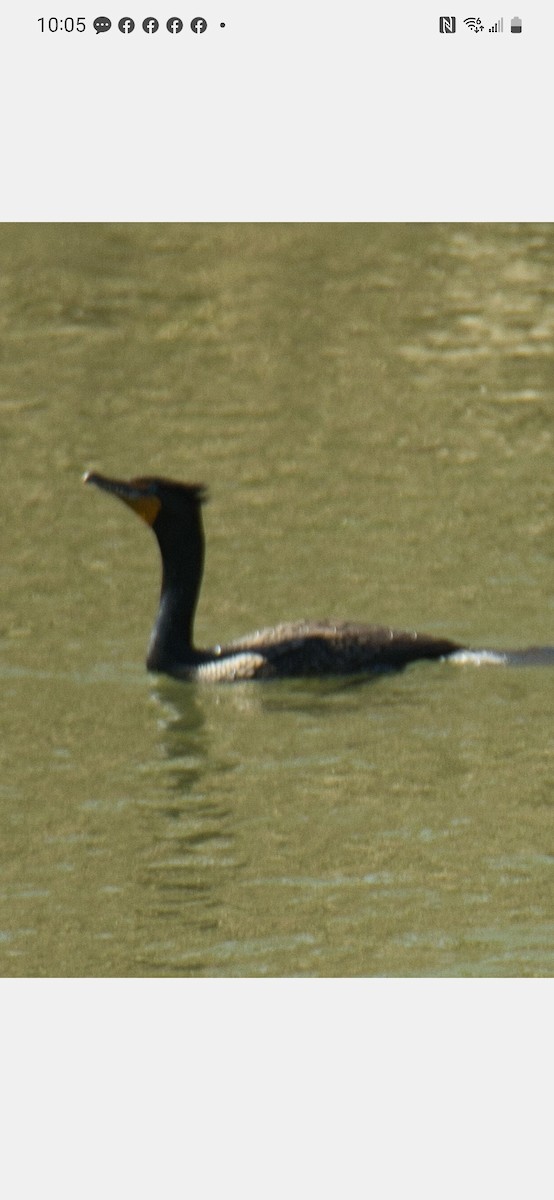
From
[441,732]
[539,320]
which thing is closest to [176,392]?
[539,320]

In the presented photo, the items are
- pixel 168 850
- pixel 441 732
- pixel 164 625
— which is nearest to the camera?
pixel 168 850

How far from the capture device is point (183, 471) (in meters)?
16.2

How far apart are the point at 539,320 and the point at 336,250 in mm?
2903

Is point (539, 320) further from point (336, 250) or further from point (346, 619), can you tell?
point (346, 619)

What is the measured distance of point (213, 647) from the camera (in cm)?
1331
